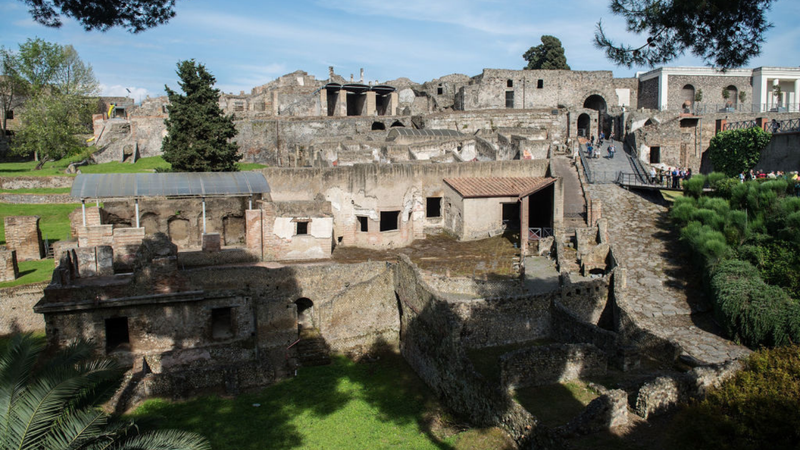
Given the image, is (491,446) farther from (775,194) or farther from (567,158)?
(567,158)

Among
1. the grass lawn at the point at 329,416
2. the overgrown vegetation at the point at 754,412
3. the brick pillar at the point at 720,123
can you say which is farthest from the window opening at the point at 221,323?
the brick pillar at the point at 720,123

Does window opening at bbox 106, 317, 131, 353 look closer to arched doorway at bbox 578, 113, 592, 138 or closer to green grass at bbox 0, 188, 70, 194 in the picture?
green grass at bbox 0, 188, 70, 194

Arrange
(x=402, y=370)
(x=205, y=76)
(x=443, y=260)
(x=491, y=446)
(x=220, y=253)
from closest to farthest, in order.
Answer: (x=491, y=446), (x=402, y=370), (x=220, y=253), (x=443, y=260), (x=205, y=76)

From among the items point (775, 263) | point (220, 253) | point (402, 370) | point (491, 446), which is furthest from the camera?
point (220, 253)

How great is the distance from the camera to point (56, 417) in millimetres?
7258

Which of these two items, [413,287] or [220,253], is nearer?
[413,287]

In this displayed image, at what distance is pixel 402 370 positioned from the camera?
15133 mm

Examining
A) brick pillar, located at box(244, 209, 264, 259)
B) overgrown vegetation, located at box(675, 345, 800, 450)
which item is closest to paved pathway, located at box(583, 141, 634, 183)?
brick pillar, located at box(244, 209, 264, 259)

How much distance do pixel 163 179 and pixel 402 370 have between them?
10.6m

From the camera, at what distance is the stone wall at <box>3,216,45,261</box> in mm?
20516

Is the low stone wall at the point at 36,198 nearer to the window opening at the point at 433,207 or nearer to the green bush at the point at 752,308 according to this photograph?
the window opening at the point at 433,207

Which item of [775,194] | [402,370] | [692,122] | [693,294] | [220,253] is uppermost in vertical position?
[692,122]

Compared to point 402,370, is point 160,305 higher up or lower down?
higher up

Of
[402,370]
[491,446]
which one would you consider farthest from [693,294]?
[491,446]
